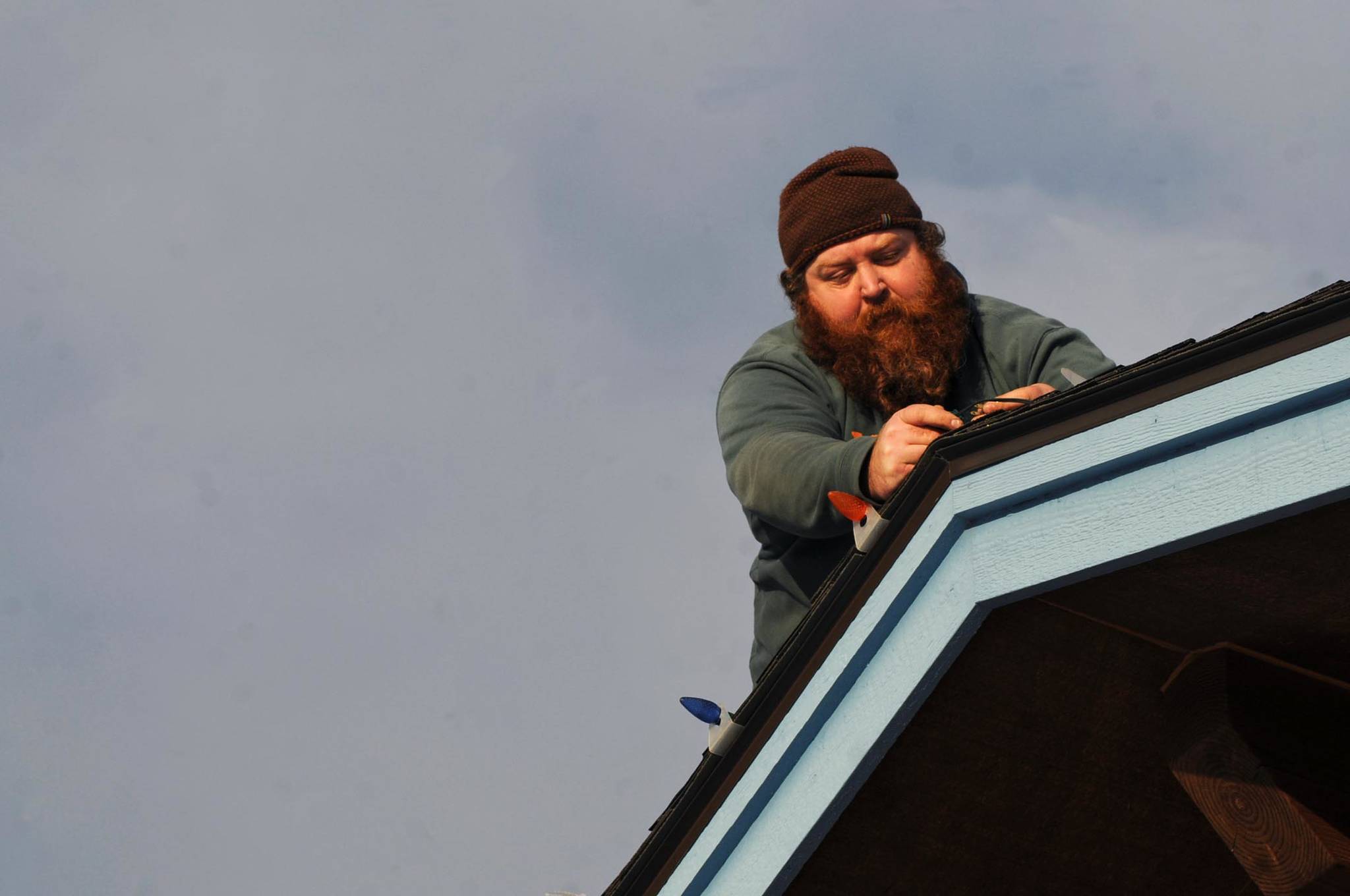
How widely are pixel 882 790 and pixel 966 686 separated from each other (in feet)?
1.01

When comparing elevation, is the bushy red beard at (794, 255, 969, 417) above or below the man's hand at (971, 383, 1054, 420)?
above

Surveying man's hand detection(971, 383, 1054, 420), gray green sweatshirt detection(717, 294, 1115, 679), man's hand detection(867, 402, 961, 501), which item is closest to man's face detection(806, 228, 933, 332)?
gray green sweatshirt detection(717, 294, 1115, 679)

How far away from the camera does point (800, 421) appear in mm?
4738

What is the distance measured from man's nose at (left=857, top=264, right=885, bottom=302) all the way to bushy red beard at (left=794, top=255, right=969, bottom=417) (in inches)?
1.3

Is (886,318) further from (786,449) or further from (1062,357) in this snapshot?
(786,449)

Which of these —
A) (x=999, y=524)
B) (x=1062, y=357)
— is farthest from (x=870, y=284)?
(x=999, y=524)

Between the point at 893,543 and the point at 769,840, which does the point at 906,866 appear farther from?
the point at 893,543

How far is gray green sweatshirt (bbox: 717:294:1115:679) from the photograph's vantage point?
14.0 ft

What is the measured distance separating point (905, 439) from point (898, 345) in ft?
4.71

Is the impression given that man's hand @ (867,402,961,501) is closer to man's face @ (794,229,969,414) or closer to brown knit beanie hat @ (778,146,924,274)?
man's face @ (794,229,969,414)

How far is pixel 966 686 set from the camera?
3.25m

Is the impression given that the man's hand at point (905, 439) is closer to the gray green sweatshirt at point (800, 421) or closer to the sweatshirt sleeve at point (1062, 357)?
the gray green sweatshirt at point (800, 421)

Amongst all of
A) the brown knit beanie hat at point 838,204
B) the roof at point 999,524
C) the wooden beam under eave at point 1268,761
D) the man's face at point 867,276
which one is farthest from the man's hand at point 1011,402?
the brown knit beanie hat at point 838,204

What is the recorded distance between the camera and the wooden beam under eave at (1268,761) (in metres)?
3.05
